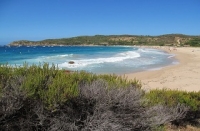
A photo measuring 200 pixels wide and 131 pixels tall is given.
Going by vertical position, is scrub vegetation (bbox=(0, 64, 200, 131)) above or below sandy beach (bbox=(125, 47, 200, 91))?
above

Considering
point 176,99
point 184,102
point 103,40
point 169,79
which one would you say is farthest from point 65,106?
point 103,40

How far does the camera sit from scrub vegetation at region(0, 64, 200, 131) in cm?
317

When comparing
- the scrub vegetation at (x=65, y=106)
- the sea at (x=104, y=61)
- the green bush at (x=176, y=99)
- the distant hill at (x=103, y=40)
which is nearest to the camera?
the scrub vegetation at (x=65, y=106)

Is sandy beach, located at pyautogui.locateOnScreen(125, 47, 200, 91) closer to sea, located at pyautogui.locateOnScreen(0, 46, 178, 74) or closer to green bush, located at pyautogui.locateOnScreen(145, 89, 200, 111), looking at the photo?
sea, located at pyautogui.locateOnScreen(0, 46, 178, 74)

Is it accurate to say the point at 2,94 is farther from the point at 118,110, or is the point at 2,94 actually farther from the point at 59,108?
the point at 118,110

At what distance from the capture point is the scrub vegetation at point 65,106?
317cm

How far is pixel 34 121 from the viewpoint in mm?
3258

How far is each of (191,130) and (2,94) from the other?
423 centimetres

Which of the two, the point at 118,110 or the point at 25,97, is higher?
the point at 25,97

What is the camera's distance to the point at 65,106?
339cm

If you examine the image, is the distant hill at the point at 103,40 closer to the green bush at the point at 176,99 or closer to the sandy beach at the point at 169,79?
the sandy beach at the point at 169,79

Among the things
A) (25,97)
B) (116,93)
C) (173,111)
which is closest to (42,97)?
(25,97)

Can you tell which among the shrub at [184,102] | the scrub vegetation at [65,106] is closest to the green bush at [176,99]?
the shrub at [184,102]

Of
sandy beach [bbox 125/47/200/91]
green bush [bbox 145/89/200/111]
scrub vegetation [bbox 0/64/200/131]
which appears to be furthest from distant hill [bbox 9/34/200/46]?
scrub vegetation [bbox 0/64/200/131]
